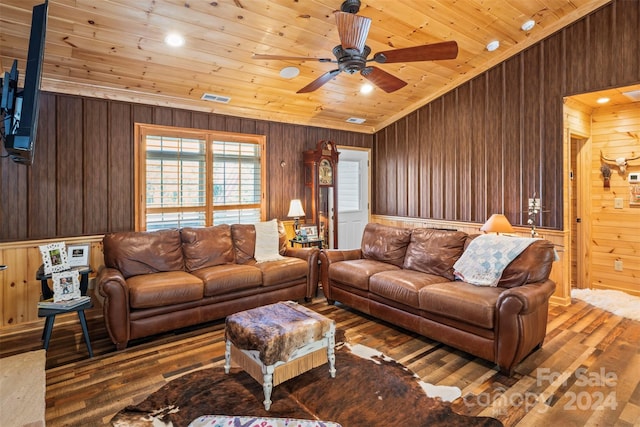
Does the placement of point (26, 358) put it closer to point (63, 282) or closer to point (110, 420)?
point (110, 420)

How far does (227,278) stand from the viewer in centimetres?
370

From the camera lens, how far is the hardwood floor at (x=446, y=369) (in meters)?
2.25

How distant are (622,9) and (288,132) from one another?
422 cm

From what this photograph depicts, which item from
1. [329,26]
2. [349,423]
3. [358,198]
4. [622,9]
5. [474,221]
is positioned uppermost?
[622,9]

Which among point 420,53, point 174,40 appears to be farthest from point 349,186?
point 174,40

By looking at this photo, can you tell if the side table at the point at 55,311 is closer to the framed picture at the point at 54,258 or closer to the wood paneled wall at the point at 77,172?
the framed picture at the point at 54,258

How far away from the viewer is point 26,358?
171 centimetres

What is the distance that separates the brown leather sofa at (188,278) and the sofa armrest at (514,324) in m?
2.28

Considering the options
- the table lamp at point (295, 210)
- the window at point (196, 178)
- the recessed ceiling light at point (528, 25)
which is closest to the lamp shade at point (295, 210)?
the table lamp at point (295, 210)

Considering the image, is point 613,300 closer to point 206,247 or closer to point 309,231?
point 309,231

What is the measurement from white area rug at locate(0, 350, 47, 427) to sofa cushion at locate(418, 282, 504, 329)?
271 centimetres

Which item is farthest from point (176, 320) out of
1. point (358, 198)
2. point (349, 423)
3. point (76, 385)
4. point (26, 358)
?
point (358, 198)

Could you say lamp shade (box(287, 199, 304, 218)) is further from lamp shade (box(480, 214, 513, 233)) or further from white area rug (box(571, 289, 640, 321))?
white area rug (box(571, 289, 640, 321))

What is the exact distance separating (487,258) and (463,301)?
0.62m
